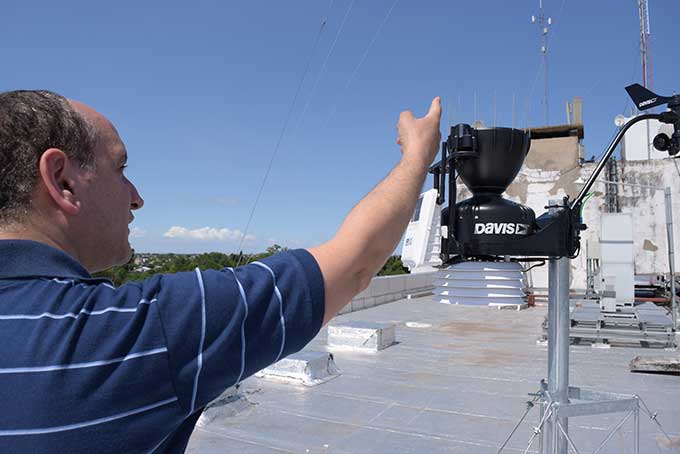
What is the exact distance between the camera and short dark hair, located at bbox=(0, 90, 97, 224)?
2.82 feet

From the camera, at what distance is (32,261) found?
830 millimetres

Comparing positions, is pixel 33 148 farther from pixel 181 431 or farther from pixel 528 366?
pixel 528 366

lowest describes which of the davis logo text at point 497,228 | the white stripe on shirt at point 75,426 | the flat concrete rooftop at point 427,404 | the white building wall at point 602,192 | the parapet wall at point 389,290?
the flat concrete rooftop at point 427,404

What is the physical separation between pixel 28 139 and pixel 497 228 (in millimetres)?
1377

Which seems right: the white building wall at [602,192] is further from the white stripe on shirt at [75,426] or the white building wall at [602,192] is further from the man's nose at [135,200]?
the white stripe on shirt at [75,426]

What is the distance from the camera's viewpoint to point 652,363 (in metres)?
5.78

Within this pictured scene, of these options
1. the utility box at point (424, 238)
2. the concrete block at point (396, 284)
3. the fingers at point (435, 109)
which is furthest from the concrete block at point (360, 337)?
the utility box at point (424, 238)

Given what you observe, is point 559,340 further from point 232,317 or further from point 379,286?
point 379,286

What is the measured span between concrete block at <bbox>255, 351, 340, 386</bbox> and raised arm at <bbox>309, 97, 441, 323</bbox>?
14.0ft

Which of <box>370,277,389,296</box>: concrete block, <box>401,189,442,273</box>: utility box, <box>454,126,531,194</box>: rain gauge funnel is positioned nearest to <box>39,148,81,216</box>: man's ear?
<box>454,126,531,194</box>: rain gauge funnel

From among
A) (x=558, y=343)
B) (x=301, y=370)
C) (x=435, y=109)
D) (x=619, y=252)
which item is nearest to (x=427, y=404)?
(x=301, y=370)

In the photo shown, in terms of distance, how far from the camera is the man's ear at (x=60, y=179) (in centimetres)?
86

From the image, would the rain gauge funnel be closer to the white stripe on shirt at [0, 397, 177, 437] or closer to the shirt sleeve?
the shirt sleeve

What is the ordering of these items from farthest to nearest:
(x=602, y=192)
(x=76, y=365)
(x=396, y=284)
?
(x=602, y=192) < (x=396, y=284) < (x=76, y=365)
